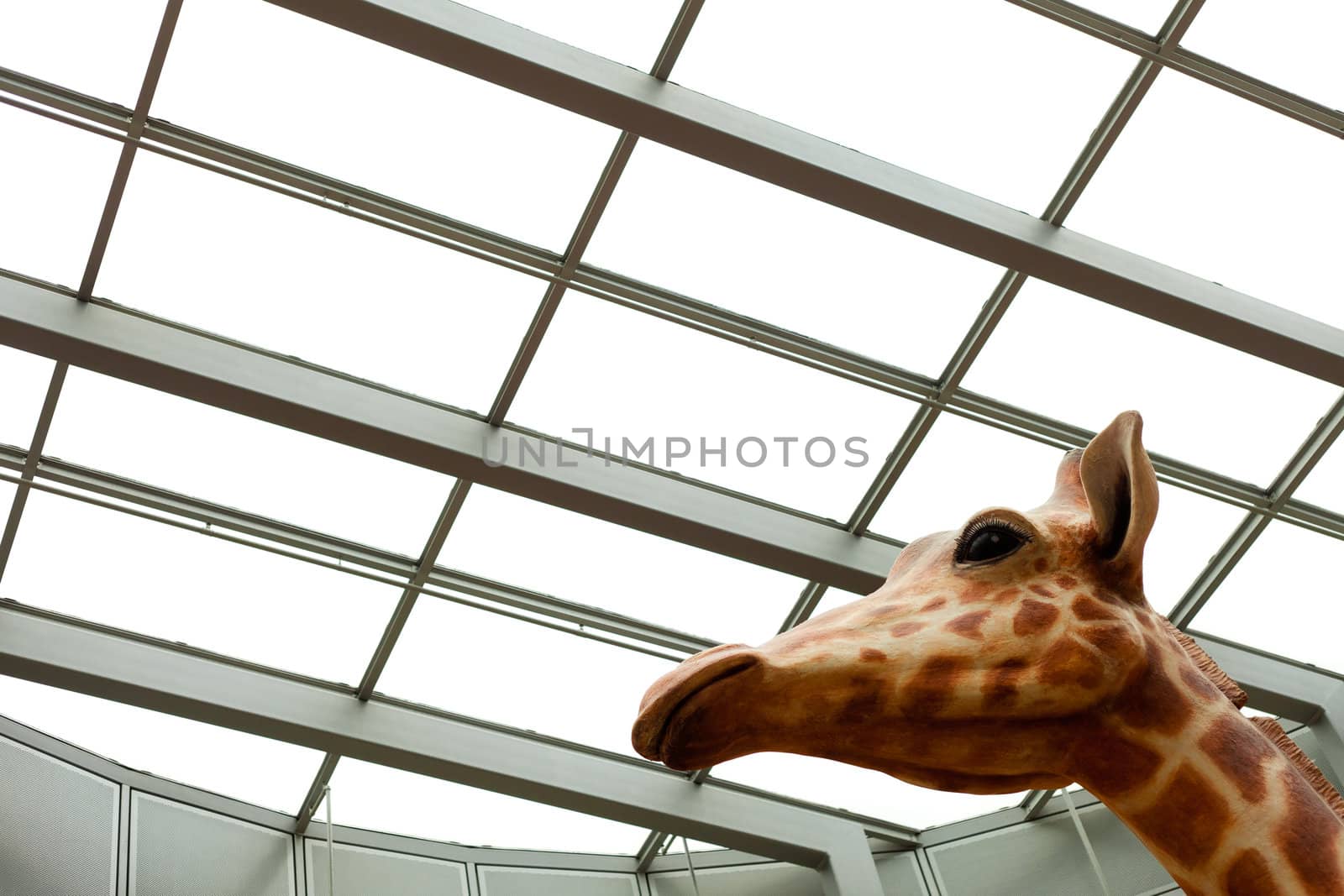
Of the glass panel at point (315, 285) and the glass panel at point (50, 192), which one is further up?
the glass panel at point (50, 192)

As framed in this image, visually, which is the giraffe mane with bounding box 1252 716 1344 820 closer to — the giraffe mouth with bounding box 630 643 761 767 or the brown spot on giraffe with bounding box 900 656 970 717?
the brown spot on giraffe with bounding box 900 656 970 717

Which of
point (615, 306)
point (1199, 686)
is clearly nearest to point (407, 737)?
point (615, 306)

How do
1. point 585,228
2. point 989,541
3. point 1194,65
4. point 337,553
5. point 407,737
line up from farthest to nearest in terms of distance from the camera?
1. point 407,737
2. point 337,553
3. point 585,228
4. point 1194,65
5. point 989,541

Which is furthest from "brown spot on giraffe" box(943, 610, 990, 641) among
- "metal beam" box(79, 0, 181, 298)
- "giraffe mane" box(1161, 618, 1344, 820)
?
"metal beam" box(79, 0, 181, 298)

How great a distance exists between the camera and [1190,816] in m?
3.51

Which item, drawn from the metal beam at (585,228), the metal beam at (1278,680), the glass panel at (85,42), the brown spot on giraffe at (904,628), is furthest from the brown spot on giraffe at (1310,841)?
the metal beam at (1278,680)

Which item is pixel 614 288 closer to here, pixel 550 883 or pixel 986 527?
pixel 550 883

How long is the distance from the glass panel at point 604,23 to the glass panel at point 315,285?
6.56 feet

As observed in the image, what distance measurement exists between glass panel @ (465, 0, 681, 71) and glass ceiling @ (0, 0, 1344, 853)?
2 centimetres

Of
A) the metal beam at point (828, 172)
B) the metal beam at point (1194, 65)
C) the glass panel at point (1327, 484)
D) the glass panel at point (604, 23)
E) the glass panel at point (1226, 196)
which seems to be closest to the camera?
the metal beam at point (828, 172)

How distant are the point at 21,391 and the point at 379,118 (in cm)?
411

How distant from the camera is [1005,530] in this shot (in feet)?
12.6

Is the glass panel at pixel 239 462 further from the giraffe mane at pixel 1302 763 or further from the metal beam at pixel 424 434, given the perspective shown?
the giraffe mane at pixel 1302 763

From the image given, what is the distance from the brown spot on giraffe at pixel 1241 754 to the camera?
3.51m
